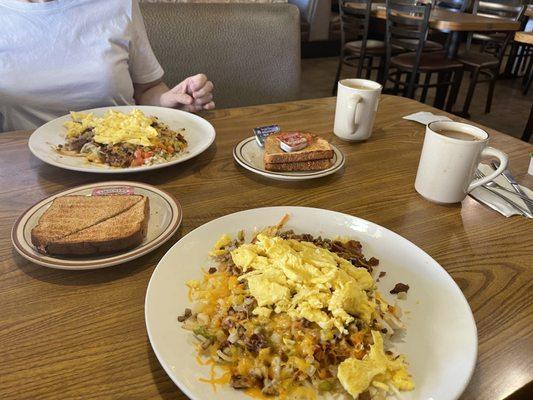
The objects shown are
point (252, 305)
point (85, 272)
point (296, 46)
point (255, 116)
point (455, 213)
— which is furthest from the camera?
point (296, 46)

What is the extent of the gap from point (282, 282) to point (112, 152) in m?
0.72

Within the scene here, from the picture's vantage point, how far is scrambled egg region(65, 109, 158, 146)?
1173 millimetres

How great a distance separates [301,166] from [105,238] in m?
0.58

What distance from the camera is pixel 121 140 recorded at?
3.84ft

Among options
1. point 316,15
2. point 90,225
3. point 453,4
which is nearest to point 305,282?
point 90,225

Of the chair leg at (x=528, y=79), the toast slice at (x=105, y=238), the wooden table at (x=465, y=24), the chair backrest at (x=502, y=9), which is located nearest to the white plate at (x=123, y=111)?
the toast slice at (x=105, y=238)

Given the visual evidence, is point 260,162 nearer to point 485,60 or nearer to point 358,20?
point 358,20

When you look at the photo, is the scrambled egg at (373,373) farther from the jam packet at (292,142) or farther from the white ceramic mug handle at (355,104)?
the white ceramic mug handle at (355,104)

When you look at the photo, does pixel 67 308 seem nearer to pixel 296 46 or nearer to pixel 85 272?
pixel 85 272

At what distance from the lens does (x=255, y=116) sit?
152 cm

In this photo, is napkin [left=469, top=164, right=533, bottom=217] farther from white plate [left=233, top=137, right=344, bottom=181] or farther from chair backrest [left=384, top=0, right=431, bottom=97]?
chair backrest [left=384, top=0, right=431, bottom=97]

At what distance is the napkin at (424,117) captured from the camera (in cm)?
153

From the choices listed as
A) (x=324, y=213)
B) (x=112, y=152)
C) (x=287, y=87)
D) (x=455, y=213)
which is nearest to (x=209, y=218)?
(x=324, y=213)

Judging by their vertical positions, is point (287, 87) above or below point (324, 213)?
below
